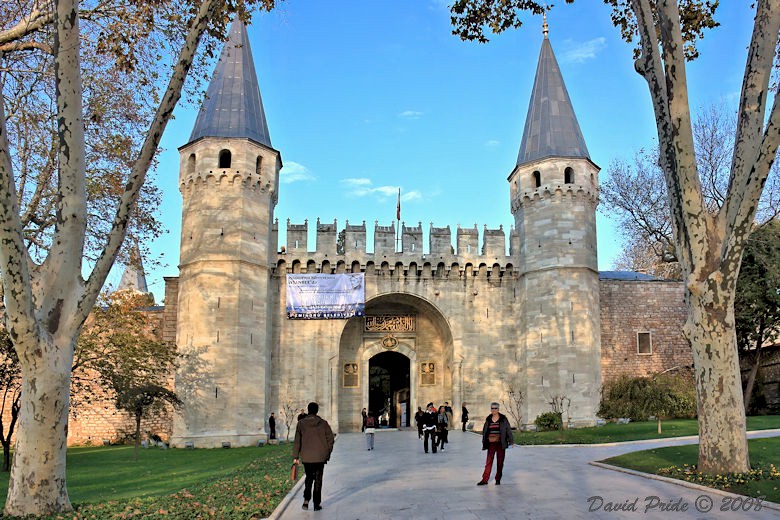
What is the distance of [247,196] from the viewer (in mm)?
25078

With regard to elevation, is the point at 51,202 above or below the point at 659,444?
above

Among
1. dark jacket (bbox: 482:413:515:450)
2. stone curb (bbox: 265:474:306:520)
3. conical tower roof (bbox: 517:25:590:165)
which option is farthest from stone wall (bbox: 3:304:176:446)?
dark jacket (bbox: 482:413:515:450)

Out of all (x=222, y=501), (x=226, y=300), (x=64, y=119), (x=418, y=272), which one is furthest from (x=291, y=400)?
(x=64, y=119)

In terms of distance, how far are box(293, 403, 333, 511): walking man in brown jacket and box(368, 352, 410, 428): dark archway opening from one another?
20.6 metres

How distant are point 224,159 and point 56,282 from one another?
17723 mm

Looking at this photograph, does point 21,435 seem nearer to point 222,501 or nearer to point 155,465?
point 222,501

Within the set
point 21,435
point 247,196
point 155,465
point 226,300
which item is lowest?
point 155,465

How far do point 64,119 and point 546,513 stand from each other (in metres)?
7.28

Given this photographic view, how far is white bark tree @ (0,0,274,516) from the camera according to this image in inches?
317

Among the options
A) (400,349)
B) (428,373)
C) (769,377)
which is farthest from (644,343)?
(400,349)

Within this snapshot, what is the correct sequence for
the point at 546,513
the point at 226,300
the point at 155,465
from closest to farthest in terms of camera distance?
the point at 546,513, the point at 155,465, the point at 226,300

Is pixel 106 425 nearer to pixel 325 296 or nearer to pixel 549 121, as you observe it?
pixel 325 296

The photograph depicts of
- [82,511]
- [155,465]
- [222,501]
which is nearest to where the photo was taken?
[82,511]

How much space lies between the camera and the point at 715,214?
10.1m
